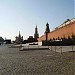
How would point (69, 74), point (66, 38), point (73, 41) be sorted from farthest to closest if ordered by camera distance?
point (66, 38)
point (73, 41)
point (69, 74)

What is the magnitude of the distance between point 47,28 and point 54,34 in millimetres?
51994

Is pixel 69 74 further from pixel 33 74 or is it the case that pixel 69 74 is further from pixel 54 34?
pixel 54 34

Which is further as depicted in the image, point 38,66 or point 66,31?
point 66,31

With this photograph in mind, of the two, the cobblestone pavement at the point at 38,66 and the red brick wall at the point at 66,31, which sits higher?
the red brick wall at the point at 66,31

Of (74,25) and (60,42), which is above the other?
(74,25)

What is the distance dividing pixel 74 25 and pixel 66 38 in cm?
1004

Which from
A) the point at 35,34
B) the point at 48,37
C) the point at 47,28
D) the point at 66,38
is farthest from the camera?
the point at 35,34

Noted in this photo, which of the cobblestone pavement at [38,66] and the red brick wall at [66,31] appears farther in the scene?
the red brick wall at [66,31]

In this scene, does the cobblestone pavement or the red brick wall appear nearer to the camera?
the cobblestone pavement

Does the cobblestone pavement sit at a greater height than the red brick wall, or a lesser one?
lesser

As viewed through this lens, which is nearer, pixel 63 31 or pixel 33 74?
pixel 33 74

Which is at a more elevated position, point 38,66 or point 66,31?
point 66,31

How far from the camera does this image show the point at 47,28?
134m

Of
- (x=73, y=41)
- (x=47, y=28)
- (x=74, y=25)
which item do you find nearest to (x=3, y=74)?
(x=74, y=25)
